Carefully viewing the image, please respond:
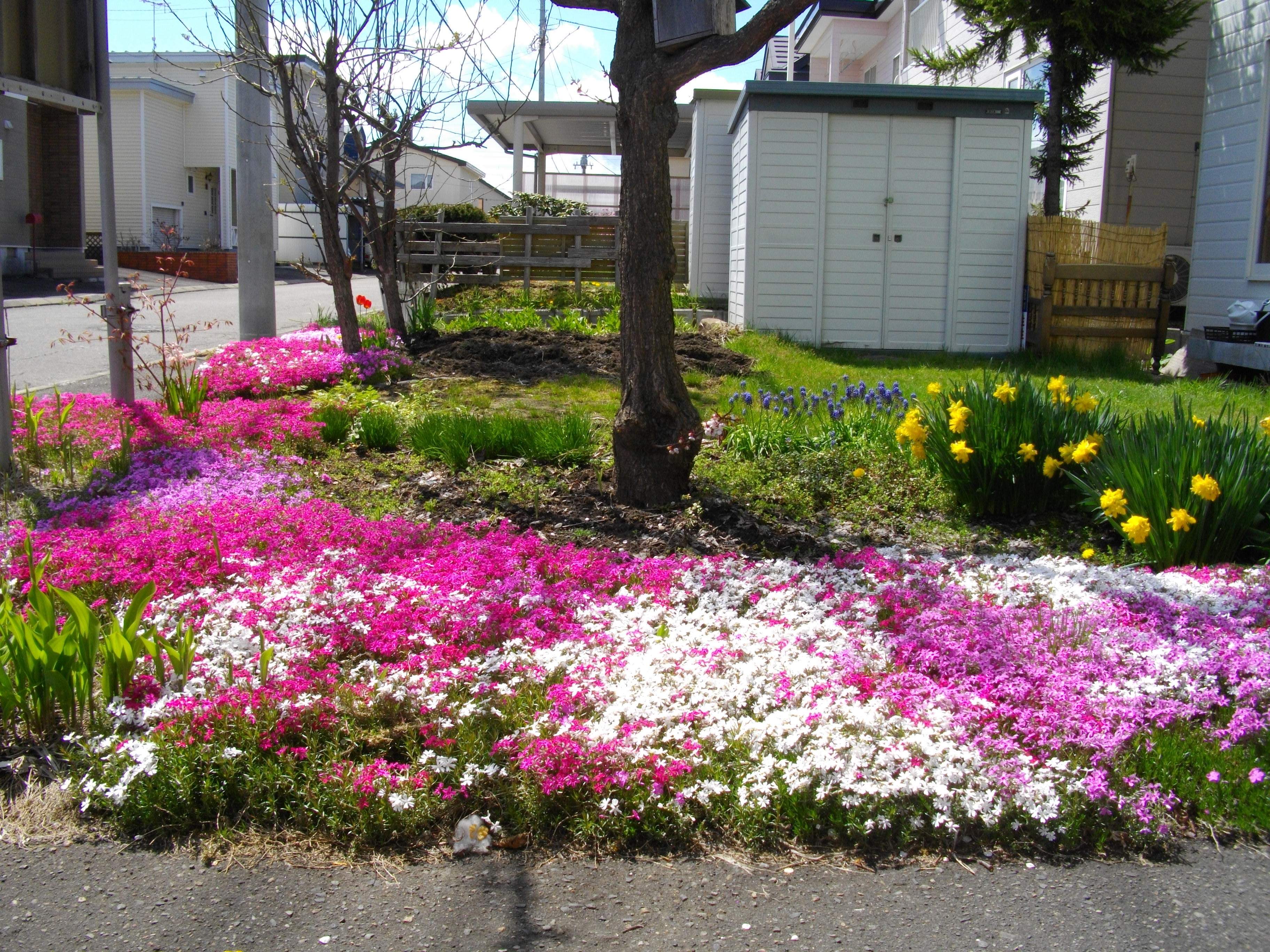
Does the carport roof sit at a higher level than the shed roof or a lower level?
higher

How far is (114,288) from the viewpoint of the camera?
6.78m

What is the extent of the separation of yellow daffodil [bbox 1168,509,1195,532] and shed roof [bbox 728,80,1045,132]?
8883mm

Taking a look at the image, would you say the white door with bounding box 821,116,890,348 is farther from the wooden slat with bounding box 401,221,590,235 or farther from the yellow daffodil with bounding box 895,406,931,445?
the yellow daffodil with bounding box 895,406,931,445

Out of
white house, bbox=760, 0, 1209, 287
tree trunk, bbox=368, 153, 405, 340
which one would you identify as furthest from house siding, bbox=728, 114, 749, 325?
white house, bbox=760, 0, 1209, 287

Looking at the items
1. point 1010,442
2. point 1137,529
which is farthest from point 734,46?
point 1137,529

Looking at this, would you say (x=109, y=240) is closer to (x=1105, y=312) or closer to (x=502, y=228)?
(x=502, y=228)

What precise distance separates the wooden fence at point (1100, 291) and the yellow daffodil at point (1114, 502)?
24.7ft

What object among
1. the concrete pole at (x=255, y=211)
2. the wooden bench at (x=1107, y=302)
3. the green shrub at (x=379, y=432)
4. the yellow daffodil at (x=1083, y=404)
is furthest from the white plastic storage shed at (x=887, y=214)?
the yellow daffodil at (x=1083, y=404)

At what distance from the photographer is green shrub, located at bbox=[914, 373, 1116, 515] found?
5016mm

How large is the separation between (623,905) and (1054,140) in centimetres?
1278

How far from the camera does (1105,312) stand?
11086 millimetres

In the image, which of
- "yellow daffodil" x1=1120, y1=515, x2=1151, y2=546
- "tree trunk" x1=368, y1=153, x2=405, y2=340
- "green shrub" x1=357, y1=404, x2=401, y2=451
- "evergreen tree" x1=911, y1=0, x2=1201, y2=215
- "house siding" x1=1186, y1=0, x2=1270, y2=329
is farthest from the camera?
"evergreen tree" x1=911, y1=0, x2=1201, y2=215

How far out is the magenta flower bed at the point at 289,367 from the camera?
8023 millimetres

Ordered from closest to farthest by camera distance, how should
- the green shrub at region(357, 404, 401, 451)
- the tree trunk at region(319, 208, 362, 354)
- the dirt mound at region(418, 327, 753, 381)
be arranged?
1. the green shrub at region(357, 404, 401, 451)
2. the tree trunk at region(319, 208, 362, 354)
3. the dirt mound at region(418, 327, 753, 381)
